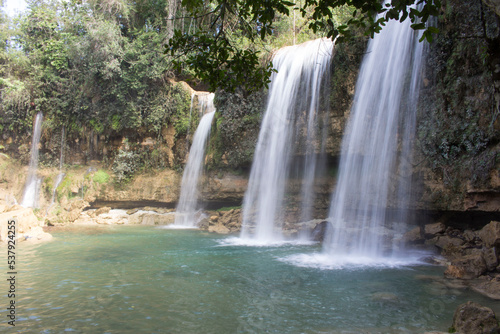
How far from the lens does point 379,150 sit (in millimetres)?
10984

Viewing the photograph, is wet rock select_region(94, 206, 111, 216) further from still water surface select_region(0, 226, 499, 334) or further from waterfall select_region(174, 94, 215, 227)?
still water surface select_region(0, 226, 499, 334)

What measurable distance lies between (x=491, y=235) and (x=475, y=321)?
429 cm

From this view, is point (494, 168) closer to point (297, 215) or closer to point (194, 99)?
point (297, 215)

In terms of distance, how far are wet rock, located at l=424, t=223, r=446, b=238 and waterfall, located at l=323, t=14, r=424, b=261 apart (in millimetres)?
857

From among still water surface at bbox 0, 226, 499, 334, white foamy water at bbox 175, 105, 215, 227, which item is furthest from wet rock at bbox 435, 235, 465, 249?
white foamy water at bbox 175, 105, 215, 227

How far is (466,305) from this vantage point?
457 centimetres

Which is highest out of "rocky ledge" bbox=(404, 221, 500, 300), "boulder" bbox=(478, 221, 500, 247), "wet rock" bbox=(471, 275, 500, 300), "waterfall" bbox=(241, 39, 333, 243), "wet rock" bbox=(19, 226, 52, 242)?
"waterfall" bbox=(241, 39, 333, 243)

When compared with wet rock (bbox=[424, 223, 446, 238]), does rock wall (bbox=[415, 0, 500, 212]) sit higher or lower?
higher

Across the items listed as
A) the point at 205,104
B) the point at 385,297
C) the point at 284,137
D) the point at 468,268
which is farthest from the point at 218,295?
the point at 205,104

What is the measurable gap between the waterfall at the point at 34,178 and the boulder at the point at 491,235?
22426 mm

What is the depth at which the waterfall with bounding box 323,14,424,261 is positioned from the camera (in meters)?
10.5

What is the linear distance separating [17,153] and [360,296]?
81.1ft

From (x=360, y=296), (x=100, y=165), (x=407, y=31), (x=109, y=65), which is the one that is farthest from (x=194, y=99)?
(x=360, y=296)

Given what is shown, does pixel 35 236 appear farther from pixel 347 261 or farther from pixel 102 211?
pixel 347 261
